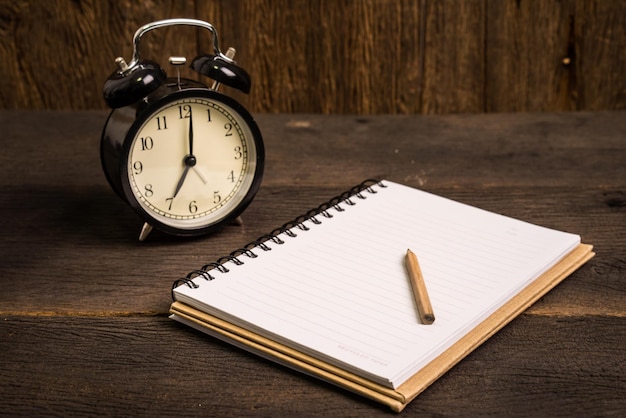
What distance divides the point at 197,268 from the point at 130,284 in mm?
94

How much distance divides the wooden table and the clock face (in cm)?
5

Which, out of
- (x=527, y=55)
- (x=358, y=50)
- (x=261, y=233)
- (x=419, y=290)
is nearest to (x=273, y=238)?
(x=261, y=233)

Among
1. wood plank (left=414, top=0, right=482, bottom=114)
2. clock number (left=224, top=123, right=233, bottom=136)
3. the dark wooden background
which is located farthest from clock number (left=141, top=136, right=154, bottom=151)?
wood plank (left=414, top=0, right=482, bottom=114)

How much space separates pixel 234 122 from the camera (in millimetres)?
1263

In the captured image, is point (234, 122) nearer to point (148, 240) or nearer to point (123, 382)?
point (148, 240)

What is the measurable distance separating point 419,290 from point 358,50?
1183 millimetres

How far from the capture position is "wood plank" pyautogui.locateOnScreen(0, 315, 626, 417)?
875 millimetres

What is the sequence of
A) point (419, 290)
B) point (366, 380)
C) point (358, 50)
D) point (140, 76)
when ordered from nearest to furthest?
point (366, 380) < point (419, 290) < point (140, 76) < point (358, 50)

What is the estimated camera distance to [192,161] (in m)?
1.24

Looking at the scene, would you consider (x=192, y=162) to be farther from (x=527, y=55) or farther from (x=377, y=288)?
(x=527, y=55)

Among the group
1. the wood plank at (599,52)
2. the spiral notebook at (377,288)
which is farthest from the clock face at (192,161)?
the wood plank at (599,52)

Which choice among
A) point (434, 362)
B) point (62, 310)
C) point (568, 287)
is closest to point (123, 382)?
point (62, 310)

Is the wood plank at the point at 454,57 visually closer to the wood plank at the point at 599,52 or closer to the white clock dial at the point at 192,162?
the wood plank at the point at 599,52

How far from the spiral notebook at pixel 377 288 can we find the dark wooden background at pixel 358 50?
2.86 ft
